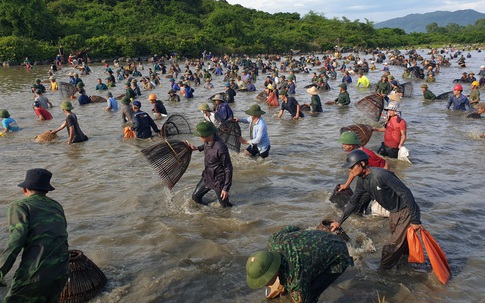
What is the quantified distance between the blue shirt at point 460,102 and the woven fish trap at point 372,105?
164 inches

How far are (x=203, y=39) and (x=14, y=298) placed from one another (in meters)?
54.4

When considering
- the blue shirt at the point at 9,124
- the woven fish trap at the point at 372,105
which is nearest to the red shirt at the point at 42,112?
the blue shirt at the point at 9,124

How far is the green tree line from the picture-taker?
140ft

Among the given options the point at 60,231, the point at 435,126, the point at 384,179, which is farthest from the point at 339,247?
the point at 435,126

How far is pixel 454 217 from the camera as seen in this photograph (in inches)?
274

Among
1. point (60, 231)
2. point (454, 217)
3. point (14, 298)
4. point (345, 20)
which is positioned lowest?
point (454, 217)

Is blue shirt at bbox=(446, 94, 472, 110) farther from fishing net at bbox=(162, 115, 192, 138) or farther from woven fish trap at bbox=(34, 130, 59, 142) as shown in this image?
woven fish trap at bbox=(34, 130, 59, 142)

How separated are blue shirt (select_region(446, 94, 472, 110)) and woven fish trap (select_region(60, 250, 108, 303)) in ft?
49.2

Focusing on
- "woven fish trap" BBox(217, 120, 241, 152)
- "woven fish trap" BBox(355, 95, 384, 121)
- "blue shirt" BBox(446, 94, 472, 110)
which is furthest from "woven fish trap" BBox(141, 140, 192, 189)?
"blue shirt" BBox(446, 94, 472, 110)

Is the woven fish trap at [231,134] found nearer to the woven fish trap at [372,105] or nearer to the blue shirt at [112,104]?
the woven fish trap at [372,105]

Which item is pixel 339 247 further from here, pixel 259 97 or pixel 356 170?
pixel 259 97

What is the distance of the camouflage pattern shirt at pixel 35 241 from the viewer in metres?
3.50

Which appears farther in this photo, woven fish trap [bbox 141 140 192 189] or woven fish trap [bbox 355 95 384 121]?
woven fish trap [bbox 355 95 384 121]

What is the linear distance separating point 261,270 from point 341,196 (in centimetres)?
401
